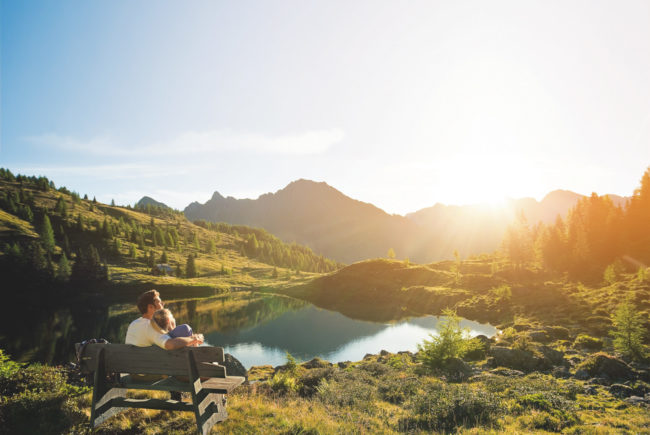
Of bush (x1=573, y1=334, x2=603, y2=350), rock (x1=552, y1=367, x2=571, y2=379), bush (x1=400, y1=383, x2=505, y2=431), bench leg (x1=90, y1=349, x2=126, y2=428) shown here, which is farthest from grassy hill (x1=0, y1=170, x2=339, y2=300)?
bush (x1=400, y1=383, x2=505, y2=431)

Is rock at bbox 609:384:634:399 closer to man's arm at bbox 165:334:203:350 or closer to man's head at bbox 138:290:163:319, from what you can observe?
man's arm at bbox 165:334:203:350

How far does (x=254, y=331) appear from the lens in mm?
67312

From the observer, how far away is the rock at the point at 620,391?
59.6 feet

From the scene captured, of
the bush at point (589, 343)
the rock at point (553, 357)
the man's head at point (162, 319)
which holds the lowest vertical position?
the bush at point (589, 343)

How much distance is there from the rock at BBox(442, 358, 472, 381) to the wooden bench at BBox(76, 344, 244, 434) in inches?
836

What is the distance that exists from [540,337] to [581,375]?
1776 cm

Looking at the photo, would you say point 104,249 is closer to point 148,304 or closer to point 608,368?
point 148,304

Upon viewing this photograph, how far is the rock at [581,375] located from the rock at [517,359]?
3007 millimetres

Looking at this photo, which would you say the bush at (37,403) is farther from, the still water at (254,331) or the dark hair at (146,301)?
the still water at (254,331)

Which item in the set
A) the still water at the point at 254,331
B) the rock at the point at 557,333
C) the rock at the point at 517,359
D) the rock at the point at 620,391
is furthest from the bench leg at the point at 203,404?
the rock at the point at 557,333

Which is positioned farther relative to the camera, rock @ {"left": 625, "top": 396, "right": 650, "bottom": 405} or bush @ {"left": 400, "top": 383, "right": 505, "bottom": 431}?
rock @ {"left": 625, "top": 396, "right": 650, "bottom": 405}

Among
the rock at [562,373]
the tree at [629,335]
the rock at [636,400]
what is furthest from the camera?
the tree at [629,335]

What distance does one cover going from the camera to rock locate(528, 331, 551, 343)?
37.8 m

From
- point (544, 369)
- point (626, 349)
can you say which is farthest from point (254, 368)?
point (626, 349)
